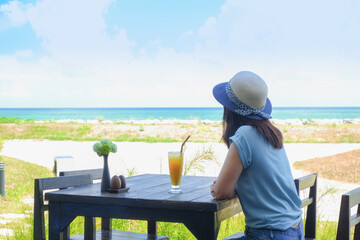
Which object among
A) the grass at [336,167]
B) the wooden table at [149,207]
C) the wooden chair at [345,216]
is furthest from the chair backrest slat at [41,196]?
the grass at [336,167]

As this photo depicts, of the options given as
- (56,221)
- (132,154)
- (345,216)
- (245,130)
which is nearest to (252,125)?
(245,130)

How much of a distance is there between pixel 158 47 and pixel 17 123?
54625 millimetres

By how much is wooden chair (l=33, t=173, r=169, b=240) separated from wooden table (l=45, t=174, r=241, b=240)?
144mm

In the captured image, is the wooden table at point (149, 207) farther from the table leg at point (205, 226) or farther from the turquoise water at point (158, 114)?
the turquoise water at point (158, 114)

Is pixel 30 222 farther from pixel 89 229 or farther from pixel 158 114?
pixel 158 114

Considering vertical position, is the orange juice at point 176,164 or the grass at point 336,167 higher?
the orange juice at point 176,164

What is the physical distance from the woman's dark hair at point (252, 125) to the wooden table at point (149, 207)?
321mm

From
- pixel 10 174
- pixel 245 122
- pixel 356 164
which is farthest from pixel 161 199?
pixel 356 164

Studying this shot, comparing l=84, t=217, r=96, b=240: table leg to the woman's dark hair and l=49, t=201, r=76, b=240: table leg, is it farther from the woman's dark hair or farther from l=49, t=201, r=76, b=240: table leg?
the woman's dark hair

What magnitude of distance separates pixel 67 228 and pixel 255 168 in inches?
45.0

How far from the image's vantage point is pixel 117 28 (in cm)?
7688

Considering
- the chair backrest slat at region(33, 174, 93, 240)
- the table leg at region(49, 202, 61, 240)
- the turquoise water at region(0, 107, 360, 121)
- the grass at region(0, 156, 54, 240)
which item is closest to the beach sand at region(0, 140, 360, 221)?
the grass at region(0, 156, 54, 240)

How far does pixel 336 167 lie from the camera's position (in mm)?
12555

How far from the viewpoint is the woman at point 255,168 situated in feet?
7.26
